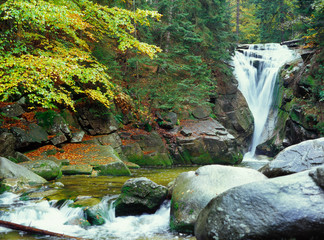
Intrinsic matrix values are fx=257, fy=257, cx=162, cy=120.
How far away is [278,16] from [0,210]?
104ft

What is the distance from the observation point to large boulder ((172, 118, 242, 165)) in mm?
13734

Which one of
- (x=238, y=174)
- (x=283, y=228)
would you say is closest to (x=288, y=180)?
(x=283, y=228)

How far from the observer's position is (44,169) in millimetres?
7555

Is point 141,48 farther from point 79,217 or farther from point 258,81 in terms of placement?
point 258,81

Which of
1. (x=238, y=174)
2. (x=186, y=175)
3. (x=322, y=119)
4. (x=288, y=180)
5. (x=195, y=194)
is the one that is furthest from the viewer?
(x=322, y=119)

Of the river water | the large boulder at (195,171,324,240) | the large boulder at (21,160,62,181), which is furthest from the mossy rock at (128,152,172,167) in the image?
the large boulder at (195,171,324,240)

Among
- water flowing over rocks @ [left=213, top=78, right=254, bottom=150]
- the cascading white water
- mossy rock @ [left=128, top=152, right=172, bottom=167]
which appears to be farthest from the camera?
the cascading white water

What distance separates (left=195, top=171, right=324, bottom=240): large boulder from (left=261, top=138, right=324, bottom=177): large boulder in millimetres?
1517

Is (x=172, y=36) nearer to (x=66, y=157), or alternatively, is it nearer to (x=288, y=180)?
(x=66, y=157)

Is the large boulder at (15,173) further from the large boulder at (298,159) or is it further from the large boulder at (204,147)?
the large boulder at (204,147)

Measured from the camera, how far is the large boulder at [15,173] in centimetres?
636

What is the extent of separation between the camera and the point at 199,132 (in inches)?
576

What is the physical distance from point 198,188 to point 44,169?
4.89 metres

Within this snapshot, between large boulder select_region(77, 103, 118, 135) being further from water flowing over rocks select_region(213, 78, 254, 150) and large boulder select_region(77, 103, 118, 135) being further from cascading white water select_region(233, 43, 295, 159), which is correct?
cascading white water select_region(233, 43, 295, 159)
